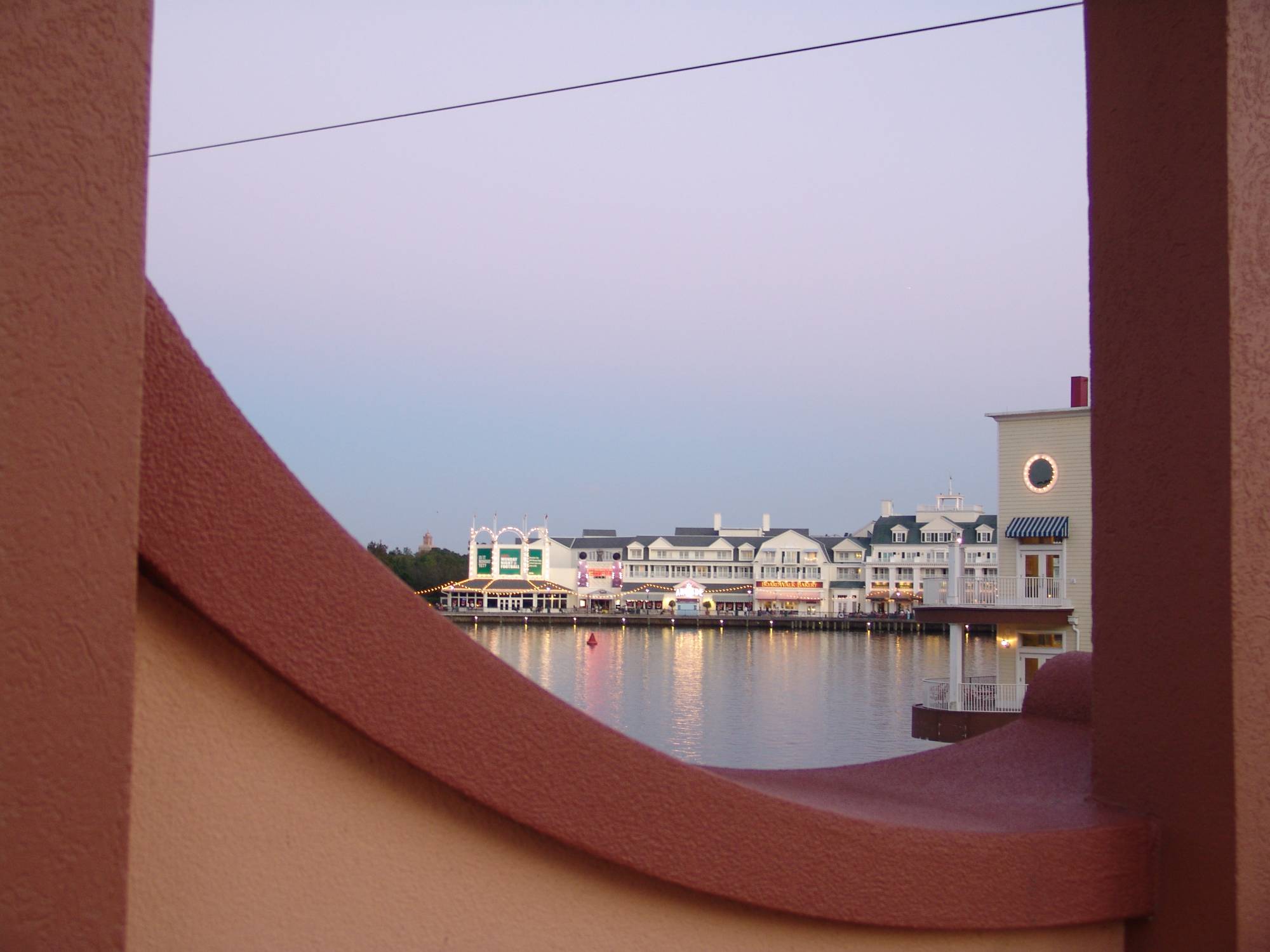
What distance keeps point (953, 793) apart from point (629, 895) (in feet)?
3.29

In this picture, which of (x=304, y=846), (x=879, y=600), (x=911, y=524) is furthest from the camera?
(x=879, y=600)

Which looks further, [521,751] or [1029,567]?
[1029,567]

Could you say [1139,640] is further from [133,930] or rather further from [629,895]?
[133,930]

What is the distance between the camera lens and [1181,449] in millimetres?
1946

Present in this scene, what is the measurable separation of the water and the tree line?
9417 millimetres

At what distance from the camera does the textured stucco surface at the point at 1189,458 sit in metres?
1.86

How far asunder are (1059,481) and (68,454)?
2314 cm

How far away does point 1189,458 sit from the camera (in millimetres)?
1934

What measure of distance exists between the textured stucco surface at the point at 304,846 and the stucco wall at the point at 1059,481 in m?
22.2

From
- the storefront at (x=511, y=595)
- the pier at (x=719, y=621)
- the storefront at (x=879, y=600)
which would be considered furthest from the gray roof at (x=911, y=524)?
the storefront at (x=511, y=595)

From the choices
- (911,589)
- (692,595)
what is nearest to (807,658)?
(911,589)

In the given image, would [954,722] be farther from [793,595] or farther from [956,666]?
[793,595]

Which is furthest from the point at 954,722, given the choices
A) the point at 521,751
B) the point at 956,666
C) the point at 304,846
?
the point at 304,846

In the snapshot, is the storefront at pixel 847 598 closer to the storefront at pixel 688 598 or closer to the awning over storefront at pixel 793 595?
the awning over storefront at pixel 793 595
